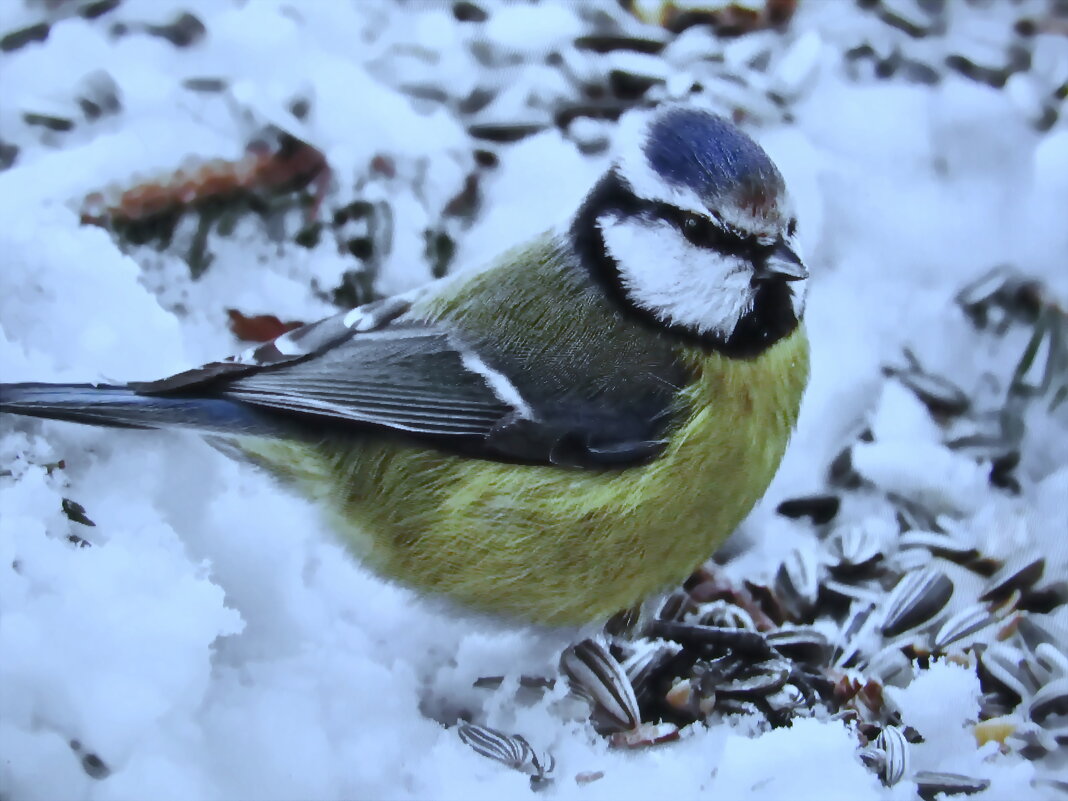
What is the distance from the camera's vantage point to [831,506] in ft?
2.57

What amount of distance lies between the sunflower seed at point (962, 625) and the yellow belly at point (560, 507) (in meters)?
0.19

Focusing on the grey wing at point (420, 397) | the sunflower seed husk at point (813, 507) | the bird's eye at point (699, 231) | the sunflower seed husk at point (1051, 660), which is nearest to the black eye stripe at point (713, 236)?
the bird's eye at point (699, 231)

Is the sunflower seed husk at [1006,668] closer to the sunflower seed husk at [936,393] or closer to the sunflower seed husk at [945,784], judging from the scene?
the sunflower seed husk at [945,784]

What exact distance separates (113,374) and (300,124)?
0.29 meters

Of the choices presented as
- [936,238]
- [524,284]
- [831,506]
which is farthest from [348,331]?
[936,238]

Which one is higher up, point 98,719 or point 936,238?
point 936,238

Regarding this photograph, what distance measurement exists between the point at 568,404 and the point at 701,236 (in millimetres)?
134

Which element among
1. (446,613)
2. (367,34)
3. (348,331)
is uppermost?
(367,34)

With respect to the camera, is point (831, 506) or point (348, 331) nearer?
point (348, 331)

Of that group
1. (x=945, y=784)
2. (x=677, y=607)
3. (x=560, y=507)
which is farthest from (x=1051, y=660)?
(x=560, y=507)

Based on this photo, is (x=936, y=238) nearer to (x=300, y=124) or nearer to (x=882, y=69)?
(x=882, y=69)

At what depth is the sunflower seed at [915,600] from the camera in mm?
719

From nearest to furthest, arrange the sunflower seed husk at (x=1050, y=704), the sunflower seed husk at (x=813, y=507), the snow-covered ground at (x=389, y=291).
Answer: the snow-covered ground at (x=389, y=291) < the sunflower seed husk at (x=1050, y=704) < the sunflower seed husk at (x=813, y=507)

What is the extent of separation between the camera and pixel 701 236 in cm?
62
